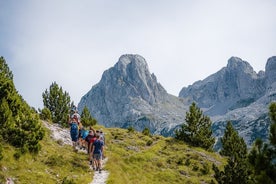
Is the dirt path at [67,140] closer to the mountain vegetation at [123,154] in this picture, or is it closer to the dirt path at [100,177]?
the dirt path at [100,177]

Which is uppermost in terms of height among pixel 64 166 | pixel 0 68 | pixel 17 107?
pixel 0 68

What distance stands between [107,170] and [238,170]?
573 inches

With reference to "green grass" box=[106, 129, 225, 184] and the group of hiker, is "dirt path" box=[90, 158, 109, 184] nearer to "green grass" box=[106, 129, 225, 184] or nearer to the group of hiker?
the group of hiker

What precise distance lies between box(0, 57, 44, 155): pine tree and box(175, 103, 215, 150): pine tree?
105 feet

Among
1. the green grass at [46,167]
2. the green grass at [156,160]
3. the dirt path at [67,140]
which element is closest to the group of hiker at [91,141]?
the dirt path at [67,140]

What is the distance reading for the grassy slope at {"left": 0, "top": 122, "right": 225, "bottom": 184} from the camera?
1969cm

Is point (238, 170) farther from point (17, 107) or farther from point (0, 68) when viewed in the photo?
point (0, 68)

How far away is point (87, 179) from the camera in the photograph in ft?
67.8

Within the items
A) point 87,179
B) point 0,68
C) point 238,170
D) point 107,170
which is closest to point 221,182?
point 238,170

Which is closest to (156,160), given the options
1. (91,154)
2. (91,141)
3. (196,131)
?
(91,141)

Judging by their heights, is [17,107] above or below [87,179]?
above

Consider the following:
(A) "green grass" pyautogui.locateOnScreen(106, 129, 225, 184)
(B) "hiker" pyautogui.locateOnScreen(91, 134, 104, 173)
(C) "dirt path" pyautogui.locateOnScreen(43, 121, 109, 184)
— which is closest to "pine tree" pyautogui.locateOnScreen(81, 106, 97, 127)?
(A) "green grass" pyautogui.locateOnScreen(106, 129, 225, 184)

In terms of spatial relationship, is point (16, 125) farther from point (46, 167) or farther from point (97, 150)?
point (97, 150)

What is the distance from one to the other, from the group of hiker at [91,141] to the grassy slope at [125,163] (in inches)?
32.0
